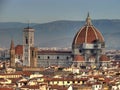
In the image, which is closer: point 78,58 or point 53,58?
point 78,58

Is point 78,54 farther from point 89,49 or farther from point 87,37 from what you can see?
point 87,37

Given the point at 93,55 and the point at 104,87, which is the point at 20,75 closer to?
the point at 104,87

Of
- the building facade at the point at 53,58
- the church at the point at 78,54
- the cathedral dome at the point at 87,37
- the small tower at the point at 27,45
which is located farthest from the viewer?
the cathedral dome at the point at 87,37

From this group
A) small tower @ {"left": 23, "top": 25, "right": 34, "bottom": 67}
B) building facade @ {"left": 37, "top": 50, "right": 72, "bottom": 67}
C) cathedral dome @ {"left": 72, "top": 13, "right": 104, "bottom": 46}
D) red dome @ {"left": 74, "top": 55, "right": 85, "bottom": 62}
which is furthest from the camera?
cathedral dome @ {"left": 72, "top": 13, "right": 104, "bottom": 46}

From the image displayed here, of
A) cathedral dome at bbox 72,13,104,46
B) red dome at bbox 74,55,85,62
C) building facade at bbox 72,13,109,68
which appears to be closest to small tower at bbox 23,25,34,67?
red dome at bbox 74,55,85,62

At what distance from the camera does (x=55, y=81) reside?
56281 mm

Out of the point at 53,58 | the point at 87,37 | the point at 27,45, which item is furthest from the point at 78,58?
the point at 27,45

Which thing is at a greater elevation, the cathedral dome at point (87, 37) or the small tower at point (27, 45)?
the cathedral dome at point (87, 37)

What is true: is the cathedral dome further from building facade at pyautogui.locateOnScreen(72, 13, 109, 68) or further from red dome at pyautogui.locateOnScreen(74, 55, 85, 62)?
red dome at pyautogui.locateOnScreen(74, 55, 85, 62)

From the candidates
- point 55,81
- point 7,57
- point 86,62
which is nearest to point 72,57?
point 86,62

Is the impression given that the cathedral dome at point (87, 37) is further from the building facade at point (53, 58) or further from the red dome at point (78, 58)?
the red dome at point (78, 58)

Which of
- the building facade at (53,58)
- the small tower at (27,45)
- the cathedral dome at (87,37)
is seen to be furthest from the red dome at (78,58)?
the small tower at (27,45)

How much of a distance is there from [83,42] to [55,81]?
56.6 m

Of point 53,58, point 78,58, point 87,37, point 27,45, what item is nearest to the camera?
point 27,45
